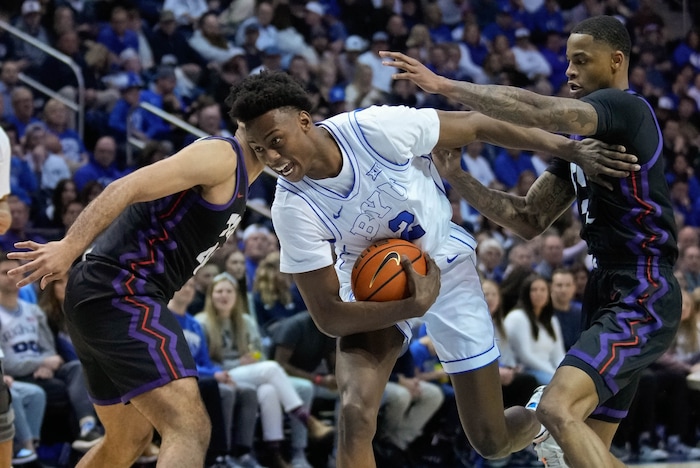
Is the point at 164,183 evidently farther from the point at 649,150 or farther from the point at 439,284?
the point at 649,150

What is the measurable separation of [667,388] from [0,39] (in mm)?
7019

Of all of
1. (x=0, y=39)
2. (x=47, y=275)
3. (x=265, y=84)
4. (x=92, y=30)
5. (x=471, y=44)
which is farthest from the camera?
(x=471, y=44)

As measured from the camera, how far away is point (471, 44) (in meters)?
14.8

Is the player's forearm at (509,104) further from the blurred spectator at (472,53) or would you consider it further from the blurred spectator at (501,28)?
the blurred spectator at (501,28)

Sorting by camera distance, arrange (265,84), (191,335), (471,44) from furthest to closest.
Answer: (471,44)
(191,335)
(265,84)

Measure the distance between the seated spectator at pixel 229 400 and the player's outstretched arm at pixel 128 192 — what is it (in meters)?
3.18

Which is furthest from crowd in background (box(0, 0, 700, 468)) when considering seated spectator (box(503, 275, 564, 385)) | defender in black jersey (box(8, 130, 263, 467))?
defender in black jersey (box(8, 130, 263, 467))

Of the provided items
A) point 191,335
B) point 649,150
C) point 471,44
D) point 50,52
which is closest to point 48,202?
point 50,52

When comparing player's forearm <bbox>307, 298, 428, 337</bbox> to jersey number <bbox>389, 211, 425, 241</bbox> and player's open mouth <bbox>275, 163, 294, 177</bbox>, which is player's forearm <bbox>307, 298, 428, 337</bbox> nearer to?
jersey number <bbox>389, 211, 425, 241</bbox>

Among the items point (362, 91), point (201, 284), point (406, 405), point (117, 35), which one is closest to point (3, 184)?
point (201, 284)

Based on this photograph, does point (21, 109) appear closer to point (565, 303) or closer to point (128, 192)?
point (565, 303)

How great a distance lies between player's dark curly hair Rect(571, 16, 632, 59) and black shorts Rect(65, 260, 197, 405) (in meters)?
2.11

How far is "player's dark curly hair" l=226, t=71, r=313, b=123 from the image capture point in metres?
4.31

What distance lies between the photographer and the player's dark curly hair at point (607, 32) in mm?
4574
